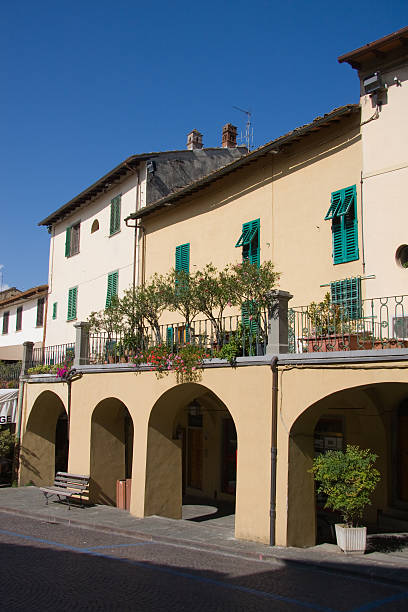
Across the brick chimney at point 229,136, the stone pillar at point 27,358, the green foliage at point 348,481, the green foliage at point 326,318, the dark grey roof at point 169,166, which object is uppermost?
the brick chimney at point 229,136

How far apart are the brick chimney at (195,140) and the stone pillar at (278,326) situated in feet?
49.8

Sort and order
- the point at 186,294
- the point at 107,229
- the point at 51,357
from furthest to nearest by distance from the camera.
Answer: the point at 107,229 → the point at 51,357 → the point at 186,294

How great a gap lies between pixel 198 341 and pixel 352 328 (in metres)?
4.04

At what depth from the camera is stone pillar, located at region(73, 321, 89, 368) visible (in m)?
16.8

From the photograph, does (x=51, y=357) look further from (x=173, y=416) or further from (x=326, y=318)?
(x=326, y=318)

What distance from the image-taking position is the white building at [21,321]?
28.7 m

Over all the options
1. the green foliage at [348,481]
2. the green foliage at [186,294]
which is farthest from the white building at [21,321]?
the green foliage at [348,481]

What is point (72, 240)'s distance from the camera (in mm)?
25531

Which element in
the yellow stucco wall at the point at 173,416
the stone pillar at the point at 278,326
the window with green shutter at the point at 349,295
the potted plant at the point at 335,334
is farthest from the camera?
the window with green shutter at the point at 349,295

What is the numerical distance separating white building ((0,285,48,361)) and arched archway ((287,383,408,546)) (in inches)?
675

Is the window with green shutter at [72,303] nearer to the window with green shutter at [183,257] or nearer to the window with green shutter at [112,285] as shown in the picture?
the window with green shutter at [112,285]

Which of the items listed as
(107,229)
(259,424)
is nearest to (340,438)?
(259,424)

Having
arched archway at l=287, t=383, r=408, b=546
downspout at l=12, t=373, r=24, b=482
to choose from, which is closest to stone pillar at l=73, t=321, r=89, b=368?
downspout at l=12, t=373, r=24, b=482

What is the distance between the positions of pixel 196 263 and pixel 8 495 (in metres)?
8.80
